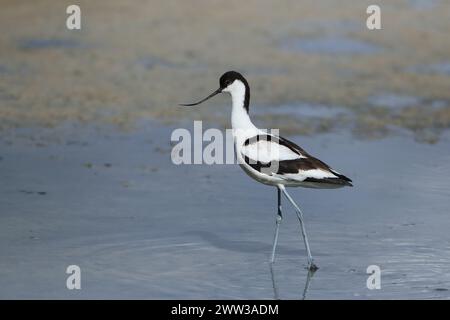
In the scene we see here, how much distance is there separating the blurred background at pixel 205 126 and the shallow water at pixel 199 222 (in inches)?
0.9

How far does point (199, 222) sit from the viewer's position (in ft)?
28.4

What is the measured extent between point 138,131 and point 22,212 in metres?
2.89

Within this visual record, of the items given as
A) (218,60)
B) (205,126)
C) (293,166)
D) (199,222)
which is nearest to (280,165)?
(293,166)

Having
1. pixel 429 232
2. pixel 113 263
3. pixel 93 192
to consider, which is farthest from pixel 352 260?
pixel 93 192

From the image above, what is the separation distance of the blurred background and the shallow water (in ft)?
0.08

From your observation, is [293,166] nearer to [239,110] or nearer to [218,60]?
[239,110]

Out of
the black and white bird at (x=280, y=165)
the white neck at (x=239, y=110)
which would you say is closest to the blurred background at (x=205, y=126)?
the black and white bird at (x=280, y=165)

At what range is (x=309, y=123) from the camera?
11.9m

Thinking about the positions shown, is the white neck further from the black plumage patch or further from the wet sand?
the wet sand

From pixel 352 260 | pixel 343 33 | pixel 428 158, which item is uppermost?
pixel 343 33

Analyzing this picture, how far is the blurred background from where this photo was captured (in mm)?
7512

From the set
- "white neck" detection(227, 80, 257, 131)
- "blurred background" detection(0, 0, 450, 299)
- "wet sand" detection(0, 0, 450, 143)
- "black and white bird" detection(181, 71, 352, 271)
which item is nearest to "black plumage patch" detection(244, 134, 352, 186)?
"black and white bird" detection(181, 71, 352, 271)

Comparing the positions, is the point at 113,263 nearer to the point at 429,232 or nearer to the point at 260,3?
the point at 429,232

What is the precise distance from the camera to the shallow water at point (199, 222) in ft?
23.5
